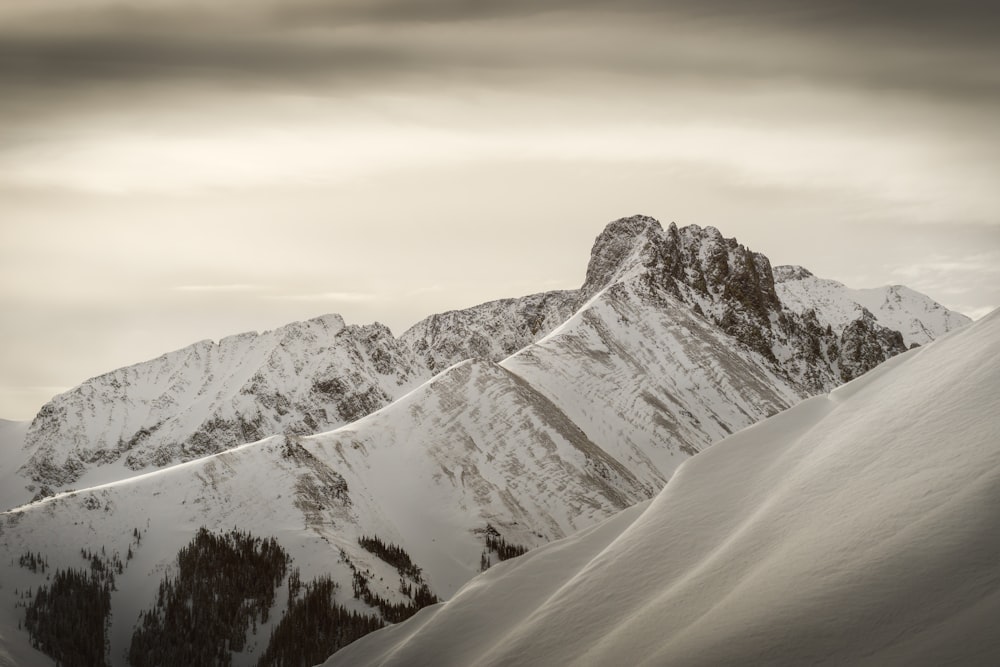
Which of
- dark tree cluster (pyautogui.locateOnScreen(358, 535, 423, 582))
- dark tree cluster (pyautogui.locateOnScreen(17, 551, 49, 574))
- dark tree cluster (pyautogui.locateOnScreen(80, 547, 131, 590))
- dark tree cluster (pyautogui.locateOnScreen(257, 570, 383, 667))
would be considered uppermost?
dark tree cluster (pyautogui.locateOnScreen(17, 551, 49, 574))

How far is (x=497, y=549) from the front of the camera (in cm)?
16625

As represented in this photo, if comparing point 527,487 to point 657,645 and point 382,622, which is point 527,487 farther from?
point 657,645

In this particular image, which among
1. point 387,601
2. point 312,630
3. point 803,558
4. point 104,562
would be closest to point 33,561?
point 104,562

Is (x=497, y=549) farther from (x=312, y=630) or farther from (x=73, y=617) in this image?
(x=73, y=617)

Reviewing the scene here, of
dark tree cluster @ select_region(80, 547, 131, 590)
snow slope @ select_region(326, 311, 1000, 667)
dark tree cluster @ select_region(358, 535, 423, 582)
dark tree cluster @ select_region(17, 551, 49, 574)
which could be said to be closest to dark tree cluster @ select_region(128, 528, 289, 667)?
dark tree cluster @ select_region(80, 547, 131, 590)

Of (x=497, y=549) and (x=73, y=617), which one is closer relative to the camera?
(x=73, y=617)

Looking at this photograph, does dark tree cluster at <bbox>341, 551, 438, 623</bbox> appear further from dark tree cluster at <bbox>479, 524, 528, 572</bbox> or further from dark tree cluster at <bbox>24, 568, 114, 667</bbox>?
dark tree cluster at <bbox>24, 568, 114, 667</bbox>

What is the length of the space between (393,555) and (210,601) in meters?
32.0

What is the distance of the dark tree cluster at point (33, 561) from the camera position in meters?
140

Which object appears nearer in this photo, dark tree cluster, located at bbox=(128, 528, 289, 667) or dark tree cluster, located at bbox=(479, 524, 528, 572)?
dark tree cluster, located at bbox=(128, 528, 289, 667)

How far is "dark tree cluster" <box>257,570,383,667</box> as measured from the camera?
131 metres

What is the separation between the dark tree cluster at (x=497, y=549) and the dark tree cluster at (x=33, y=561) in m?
67.1

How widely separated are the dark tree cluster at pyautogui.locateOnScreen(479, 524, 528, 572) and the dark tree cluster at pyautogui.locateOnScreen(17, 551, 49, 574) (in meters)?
67.1

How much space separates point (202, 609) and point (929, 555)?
13644 cm
